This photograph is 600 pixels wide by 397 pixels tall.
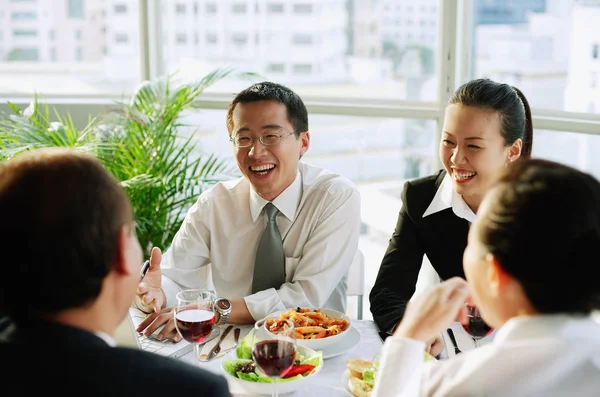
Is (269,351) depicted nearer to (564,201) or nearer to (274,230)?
(564,201)

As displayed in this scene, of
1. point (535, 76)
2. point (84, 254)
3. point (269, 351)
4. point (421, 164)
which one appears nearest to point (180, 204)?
point (421, 164)

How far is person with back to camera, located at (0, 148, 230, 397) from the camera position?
1.04 m

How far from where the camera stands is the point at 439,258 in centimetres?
257

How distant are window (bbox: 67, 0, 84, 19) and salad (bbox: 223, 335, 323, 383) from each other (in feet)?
11.2

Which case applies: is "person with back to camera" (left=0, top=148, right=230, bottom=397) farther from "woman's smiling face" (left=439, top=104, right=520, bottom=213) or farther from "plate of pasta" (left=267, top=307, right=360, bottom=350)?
"woman's smiling face" (left=439, top=104, right=520, bottom=213)

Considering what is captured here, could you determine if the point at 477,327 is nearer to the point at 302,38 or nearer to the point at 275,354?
the point at 275,354

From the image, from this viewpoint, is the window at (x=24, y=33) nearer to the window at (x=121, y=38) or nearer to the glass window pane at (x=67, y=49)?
the glass window pane at (x=67, y=49)

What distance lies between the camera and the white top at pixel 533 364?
108 centimetres

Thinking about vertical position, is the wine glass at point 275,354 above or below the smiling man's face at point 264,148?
Answer: below

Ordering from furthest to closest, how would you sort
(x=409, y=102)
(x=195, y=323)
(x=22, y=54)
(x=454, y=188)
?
(x=22, y=54)
(x=409, y=102)
(x=454, y=188)
(x=195, y=323)

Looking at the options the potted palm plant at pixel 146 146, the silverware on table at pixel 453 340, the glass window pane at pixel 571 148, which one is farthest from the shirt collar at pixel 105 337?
the glass window pane at pixel 571 148

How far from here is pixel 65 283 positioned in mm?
1083

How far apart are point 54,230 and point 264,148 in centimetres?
158

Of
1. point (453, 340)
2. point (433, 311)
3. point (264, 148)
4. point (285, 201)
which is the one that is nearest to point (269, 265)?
point (285, 201)
